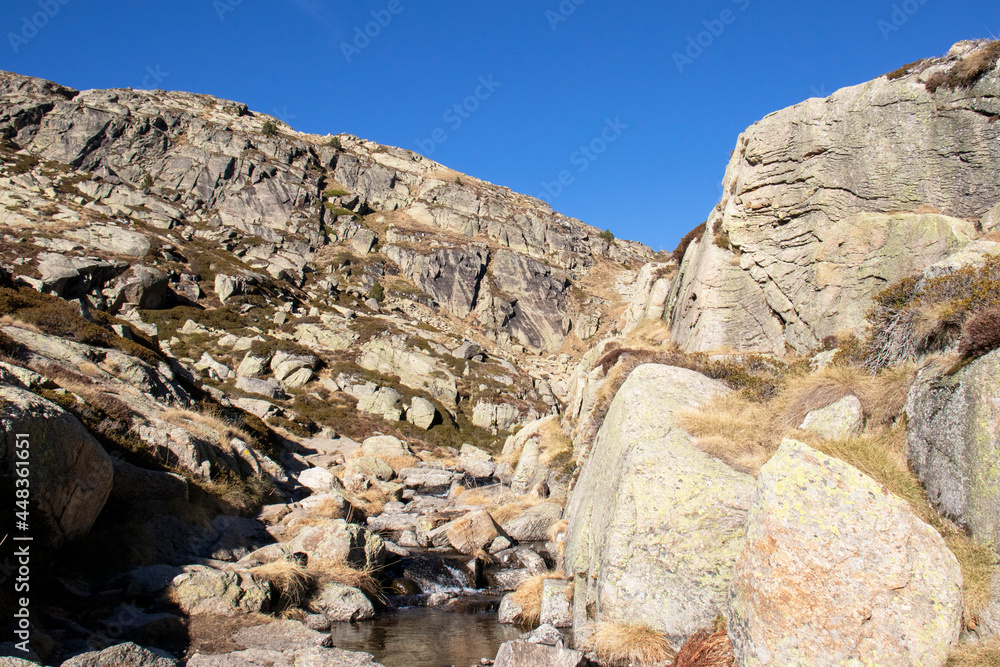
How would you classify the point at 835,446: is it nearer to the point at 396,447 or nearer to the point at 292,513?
the point at 292,513

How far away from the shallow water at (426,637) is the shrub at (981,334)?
9.51 metres

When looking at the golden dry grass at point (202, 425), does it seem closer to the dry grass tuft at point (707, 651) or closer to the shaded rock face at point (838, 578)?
the dry grass tuft at point (707, 651)

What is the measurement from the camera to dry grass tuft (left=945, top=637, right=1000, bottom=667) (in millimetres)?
5426

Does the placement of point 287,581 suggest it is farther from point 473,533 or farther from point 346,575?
point 473,533

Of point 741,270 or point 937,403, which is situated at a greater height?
point 741,270

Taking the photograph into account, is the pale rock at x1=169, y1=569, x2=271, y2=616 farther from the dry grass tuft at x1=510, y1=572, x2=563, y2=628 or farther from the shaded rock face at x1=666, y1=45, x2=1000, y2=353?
the shaded rock face at x1=666, y1=45, x2=1000, y2=353

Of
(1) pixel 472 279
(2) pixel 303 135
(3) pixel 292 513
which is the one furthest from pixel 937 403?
(2) pixel 303 135

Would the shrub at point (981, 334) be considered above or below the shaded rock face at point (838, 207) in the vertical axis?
below

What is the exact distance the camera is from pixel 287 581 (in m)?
11.5

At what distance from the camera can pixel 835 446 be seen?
8.10m

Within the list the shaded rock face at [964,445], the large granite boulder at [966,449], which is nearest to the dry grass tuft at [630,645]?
the large granite boulder at [966,449]

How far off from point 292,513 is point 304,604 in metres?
6.60

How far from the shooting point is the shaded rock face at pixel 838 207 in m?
13.3

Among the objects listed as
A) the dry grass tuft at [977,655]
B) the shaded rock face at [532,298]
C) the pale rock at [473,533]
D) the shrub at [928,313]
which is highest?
the shaded rock face at [532,298]
